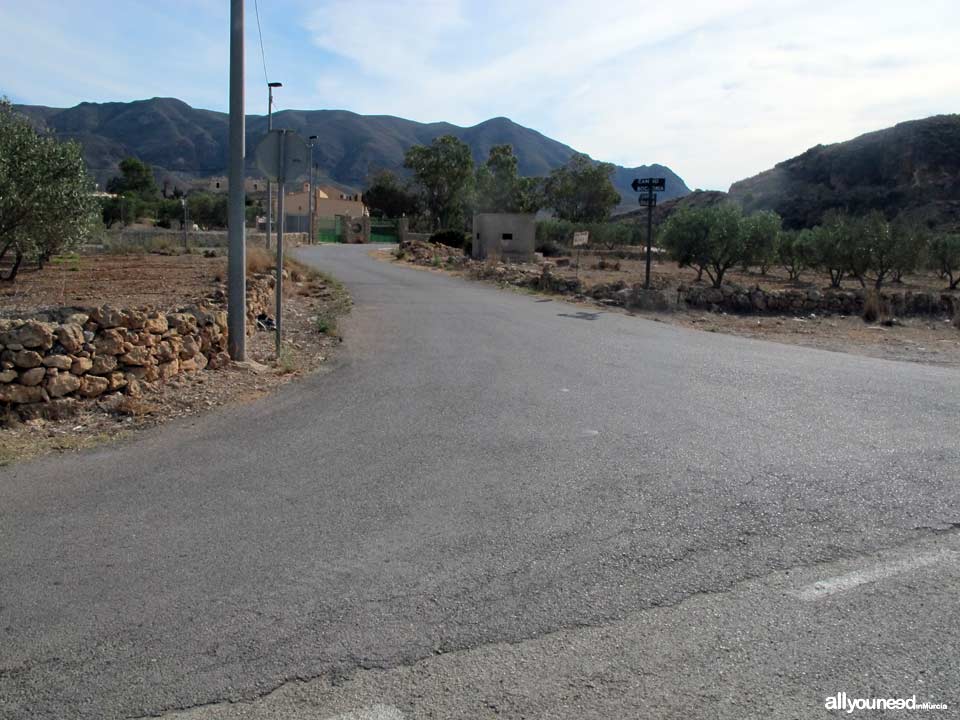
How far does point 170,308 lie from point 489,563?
305 inches

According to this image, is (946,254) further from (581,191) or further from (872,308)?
(581,191)

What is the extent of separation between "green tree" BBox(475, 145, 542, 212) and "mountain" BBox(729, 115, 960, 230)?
27402 millimetres

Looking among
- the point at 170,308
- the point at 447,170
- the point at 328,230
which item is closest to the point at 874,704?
the point at 170,308

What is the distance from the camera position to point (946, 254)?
35.2m

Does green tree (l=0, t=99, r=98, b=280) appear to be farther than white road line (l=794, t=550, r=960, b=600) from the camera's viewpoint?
Yes

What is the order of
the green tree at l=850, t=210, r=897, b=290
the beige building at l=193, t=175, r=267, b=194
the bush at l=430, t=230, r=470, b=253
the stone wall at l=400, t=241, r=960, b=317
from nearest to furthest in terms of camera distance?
the stone wall at l=400, t=241, r=960, b=317 → the green tree at l=850, t=210, r=897, b=290 → the bush at l=430, t=230, r=470, b=253 → the beige building at l=193, t=175, r=267, b=194

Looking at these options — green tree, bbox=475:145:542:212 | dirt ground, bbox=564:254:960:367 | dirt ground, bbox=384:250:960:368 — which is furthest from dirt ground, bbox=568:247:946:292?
green tree, bbox=475:145:542:212

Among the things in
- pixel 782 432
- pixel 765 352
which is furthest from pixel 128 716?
pixel 765 352

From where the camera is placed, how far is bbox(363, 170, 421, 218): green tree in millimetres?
99812

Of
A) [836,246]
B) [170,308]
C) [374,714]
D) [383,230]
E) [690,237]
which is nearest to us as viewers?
[374,714]

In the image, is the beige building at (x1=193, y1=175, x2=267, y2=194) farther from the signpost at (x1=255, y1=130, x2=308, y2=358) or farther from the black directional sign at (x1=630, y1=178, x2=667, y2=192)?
the signpost at (x1=255, y1=130, x2=308, y2=358)

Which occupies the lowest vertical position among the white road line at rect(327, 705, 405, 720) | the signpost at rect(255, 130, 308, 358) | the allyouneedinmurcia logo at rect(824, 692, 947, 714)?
the white road line at rect(327, 705, 405, 720)

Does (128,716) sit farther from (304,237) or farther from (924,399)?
(304,237)

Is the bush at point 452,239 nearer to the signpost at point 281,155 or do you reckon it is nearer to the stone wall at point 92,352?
the signpost at point 281,155
